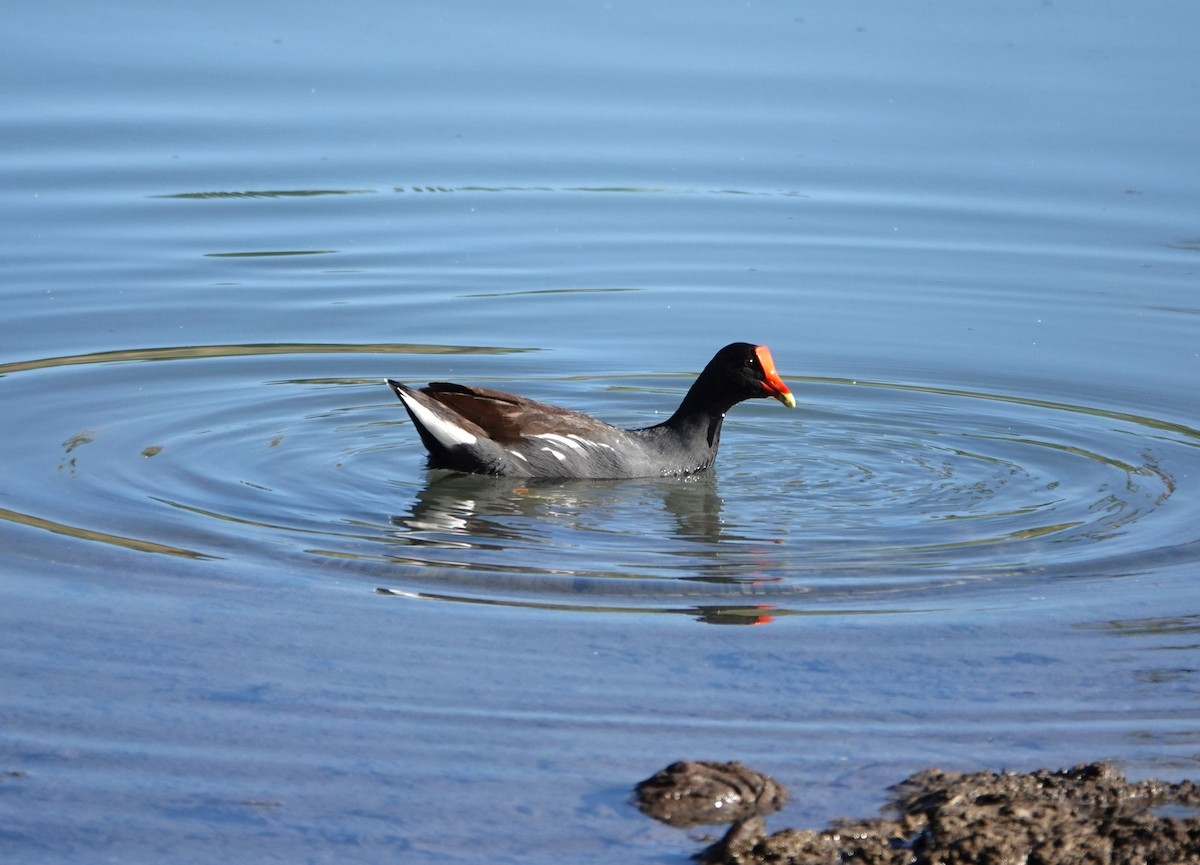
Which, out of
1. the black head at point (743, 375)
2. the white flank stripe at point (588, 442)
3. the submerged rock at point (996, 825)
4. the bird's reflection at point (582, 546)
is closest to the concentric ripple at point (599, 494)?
the bird's reflection at point (582, 546)

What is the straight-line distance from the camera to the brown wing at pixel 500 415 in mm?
8133

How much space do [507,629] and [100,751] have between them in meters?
1.50

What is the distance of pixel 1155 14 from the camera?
1695cm

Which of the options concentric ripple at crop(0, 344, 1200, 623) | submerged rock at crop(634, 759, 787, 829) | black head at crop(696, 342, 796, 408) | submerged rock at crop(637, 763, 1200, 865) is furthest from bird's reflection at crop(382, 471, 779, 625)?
submerged rock at crop(637, 763, 1200, 865)

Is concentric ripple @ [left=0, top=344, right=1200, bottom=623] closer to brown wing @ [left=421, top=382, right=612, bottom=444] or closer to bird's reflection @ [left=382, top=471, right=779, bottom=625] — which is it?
bird's reflection @ [left=382, top=471, right=779, bottom=625]

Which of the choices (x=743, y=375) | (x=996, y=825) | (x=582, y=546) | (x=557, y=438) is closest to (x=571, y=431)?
(x=557, y=438)

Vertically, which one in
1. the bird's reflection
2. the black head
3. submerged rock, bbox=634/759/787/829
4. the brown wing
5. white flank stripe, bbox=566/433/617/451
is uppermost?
the black head

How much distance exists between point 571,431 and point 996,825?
423 cm

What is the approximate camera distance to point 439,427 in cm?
800

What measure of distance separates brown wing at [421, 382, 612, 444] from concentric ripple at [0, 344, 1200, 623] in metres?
0.27

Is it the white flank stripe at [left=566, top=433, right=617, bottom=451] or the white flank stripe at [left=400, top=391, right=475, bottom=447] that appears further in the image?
the white flank stripe at [left=566, top=433, right=617, bottom=451]

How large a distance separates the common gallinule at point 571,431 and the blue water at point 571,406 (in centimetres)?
15

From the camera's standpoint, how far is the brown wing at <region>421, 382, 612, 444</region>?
8133mm

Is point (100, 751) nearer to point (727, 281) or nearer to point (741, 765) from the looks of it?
point (741, 765)
